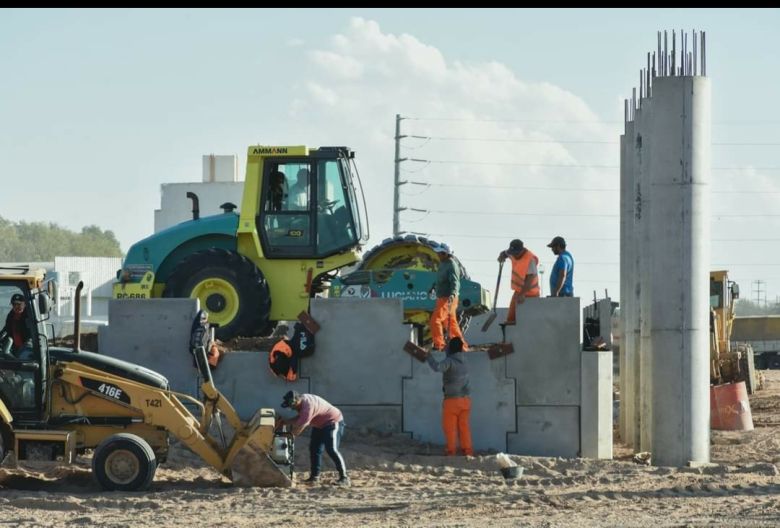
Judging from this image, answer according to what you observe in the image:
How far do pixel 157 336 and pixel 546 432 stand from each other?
5.30 metres

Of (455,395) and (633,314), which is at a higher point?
(633,314)

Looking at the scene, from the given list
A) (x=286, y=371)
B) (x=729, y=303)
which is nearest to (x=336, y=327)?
(x=286, y=371)

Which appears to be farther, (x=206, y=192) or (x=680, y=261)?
(x=206, y=192)

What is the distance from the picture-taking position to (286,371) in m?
19.4

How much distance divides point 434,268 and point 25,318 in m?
7.35

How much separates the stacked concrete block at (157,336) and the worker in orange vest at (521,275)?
13.9 ft

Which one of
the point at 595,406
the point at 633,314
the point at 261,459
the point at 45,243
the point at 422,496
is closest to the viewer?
the point at 422,496

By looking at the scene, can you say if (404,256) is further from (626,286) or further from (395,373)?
(626,286)

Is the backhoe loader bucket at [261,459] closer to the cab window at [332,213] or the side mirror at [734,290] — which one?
the cab window at [332,213]

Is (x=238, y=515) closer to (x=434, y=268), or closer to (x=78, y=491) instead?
(x=78, y=491)

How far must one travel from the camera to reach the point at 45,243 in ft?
336

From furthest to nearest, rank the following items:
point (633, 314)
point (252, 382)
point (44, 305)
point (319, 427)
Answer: point (633, 314)
point (252, 382)
point (319, 427)
point (44, 305)

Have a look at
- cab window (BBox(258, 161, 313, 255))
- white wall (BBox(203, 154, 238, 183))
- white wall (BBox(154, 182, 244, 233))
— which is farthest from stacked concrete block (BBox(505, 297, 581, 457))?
white wall (BBox(203, 154, 238, 183))

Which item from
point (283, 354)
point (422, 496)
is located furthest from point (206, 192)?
point (422, 496)
